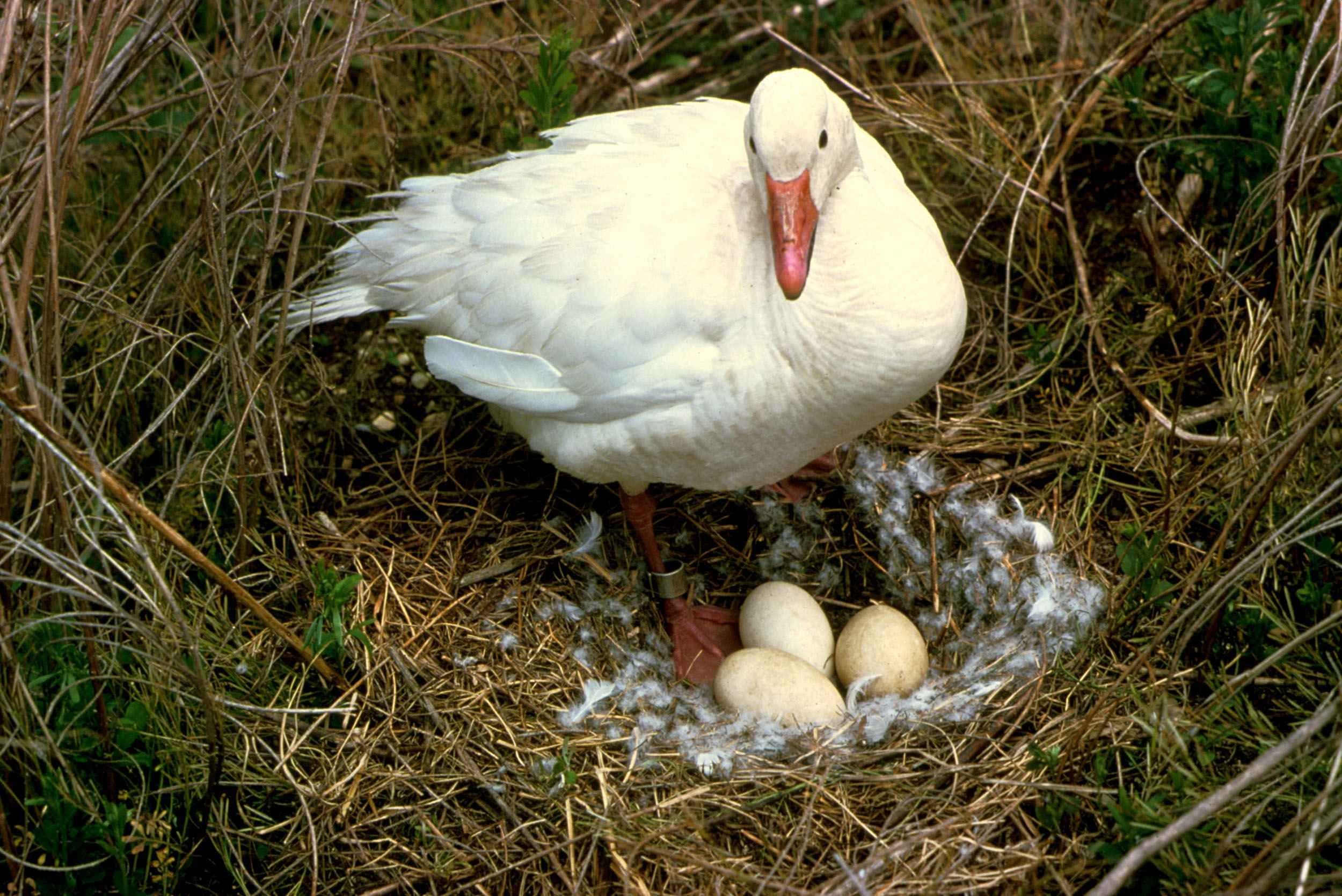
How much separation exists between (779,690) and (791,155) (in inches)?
46.3

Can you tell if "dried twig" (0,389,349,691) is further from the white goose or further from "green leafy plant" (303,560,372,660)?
the white goose

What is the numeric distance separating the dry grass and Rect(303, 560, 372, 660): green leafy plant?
0.28ft

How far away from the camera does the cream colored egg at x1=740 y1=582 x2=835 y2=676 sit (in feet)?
9.72

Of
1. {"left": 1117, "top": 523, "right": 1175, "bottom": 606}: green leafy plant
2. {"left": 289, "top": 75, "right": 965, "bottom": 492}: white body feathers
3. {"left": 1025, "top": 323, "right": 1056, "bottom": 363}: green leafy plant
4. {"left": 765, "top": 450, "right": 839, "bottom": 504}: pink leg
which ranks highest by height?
{"left": 289, "top": 75, "right": 965, "bottom": 492}: white body feathers

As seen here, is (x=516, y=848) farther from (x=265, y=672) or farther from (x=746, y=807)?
(x=265, y=672)

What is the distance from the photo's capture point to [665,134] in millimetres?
2959

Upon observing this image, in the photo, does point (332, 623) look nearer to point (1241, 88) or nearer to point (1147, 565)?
point (1147, 565)

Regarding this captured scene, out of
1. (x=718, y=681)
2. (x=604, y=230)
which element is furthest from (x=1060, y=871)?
(x=604, y=230)


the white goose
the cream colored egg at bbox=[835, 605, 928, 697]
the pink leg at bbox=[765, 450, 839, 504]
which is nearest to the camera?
the white goose

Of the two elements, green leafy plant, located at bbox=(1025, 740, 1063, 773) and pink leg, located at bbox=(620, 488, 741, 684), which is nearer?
green leafy plant, located at bbox=(1025, 740, 1063, 773)

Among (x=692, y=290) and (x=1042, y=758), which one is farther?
(x=692, y=290)

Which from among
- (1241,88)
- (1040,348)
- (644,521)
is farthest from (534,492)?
(1241,88)

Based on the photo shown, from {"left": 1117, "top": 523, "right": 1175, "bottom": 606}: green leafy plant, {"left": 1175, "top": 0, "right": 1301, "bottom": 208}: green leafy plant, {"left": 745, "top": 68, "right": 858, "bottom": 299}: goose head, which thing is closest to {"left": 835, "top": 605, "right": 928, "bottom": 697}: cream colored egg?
{"left": 1117, "top": 523, "right": 1175, "bottom": 606}: green leafy plant

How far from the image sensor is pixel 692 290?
2580 mm
